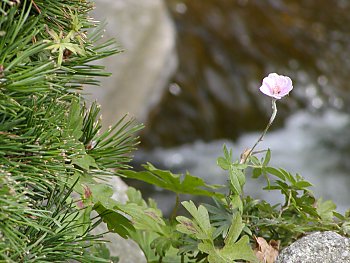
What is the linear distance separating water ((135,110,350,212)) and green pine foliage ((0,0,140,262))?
3.39 metres

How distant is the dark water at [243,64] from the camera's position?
18.6ft

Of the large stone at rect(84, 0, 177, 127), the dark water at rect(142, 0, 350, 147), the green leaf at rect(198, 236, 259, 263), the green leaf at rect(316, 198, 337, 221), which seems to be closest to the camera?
the green leaf at rect(198, 236, 259, 263)

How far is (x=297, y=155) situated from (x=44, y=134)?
4.76 meters

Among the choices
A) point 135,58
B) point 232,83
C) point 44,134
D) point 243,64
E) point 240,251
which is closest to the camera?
point 44,134

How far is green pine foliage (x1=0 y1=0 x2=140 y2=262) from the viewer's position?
54.7 inches

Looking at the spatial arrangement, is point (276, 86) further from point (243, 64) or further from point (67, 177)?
point (243, 64)

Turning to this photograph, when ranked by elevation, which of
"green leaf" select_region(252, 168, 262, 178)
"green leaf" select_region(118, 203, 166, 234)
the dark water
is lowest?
the dark water

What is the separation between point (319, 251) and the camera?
5.65ft

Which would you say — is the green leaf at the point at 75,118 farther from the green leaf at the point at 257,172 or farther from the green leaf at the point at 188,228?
the green leaf at the point at 257,172

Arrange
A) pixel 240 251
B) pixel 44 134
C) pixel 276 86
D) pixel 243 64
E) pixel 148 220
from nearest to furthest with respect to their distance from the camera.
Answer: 1. pixel 44 134
2. pixel 240 251
3. pixel 276 86
4. pixel 148 220
5. pixel 243 64

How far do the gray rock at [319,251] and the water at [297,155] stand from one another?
3.33 metres

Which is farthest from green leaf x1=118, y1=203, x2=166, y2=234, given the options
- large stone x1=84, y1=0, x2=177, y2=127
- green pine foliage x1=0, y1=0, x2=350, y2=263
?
large stone x1=84, y1=0, x2=177, y2=127

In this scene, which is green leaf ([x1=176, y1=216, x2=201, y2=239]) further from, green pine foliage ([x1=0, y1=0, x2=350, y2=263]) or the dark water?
the dark water

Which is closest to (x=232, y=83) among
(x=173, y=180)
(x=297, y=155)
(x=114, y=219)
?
(x=297, y=155)
